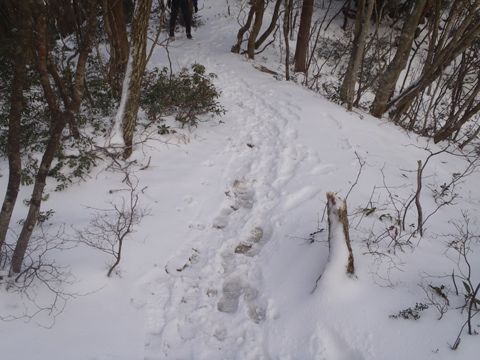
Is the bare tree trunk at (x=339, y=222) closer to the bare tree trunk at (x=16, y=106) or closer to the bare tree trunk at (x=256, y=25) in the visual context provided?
the bare tree trunk at (x=16, y=106)

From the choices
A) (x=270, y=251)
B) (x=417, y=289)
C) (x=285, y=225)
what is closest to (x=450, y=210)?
(x=417, y=289)

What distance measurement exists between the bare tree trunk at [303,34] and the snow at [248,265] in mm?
5476

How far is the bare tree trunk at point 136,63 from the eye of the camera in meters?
3.50

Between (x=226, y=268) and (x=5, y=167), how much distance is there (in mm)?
3550

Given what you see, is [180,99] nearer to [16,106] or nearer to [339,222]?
[16,106]

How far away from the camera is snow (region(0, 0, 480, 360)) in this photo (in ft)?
6.34

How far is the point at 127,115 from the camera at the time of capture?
3.99 metres

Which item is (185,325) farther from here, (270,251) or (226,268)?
(270,251)

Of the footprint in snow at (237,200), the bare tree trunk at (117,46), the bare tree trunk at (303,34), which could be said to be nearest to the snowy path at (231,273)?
the footprint in snow at (237,200)

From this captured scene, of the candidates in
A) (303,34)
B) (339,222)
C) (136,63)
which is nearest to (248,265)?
(339,222)

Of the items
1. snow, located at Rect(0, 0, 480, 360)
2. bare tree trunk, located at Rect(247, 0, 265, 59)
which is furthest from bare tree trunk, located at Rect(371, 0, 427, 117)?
bare tree trunk, located at Rect(247, 0, 265, 59)

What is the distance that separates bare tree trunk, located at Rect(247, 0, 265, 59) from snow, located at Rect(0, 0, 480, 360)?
6.24 m

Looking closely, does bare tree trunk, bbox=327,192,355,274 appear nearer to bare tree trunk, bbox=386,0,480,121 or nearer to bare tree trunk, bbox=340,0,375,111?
bare tree trunk, bbox=340,0,375,111

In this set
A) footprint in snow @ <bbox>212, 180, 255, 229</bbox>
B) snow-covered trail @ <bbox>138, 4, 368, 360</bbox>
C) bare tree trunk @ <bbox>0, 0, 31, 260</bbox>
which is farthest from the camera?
footprint in snow @ <bbox>212, 180, 255, 229</bbox>
